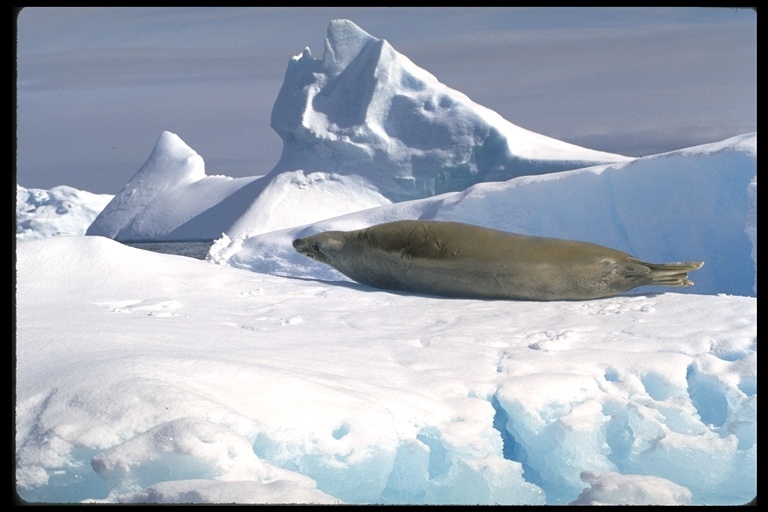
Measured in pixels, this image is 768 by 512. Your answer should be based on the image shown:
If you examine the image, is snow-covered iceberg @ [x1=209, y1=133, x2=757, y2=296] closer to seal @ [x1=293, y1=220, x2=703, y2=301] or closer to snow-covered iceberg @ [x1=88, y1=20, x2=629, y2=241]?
seal @ [x1=293, y1=220, x2=703, y2=301]

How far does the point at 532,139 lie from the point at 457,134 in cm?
165

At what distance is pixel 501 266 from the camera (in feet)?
14.9

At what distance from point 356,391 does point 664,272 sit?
2503 millimetres

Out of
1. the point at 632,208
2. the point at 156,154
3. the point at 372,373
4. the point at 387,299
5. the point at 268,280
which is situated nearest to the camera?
the point at 372,373

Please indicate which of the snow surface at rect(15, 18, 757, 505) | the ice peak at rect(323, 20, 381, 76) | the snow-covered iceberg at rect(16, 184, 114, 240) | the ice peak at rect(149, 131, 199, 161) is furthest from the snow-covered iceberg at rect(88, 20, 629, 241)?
the snow surface at rect(15, 18, 757, 505)

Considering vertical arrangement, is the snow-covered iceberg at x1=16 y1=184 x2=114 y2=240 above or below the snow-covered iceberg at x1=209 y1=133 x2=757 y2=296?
below

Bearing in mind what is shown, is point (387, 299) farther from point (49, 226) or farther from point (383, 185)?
point (49, 226)

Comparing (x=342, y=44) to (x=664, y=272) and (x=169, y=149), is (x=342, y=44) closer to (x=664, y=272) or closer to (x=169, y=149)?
(x=169, y=149)

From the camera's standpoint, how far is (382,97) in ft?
47.5

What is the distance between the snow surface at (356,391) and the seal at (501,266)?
0.18 m

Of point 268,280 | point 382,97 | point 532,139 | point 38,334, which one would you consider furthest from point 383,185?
point 38,334

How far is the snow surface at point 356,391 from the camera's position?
7.25 ft

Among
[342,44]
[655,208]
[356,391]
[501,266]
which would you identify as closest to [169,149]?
[342,44]

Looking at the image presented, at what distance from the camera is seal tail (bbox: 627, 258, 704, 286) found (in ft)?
14.9
